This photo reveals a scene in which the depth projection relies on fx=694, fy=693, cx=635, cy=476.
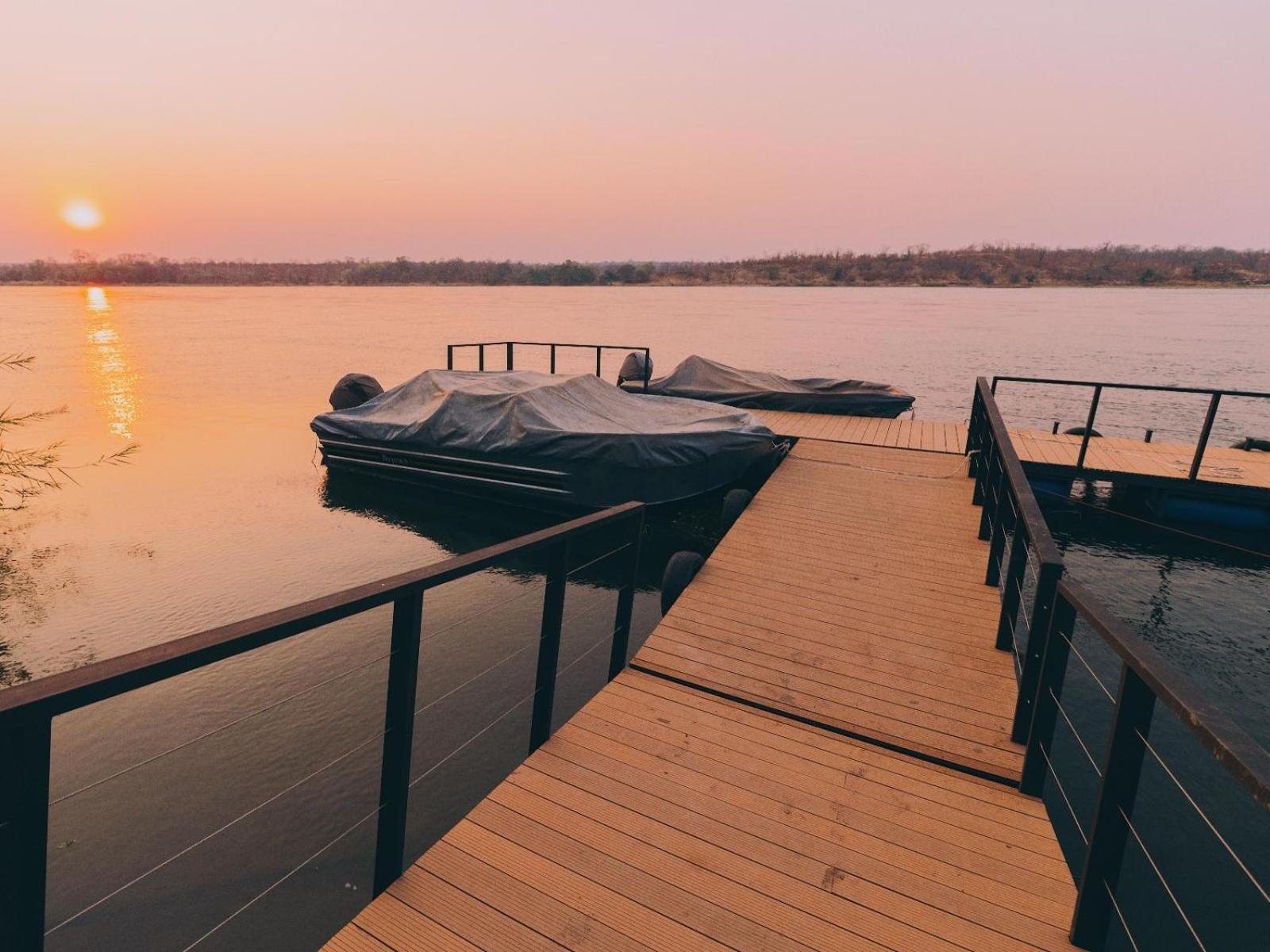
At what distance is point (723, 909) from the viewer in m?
2.96

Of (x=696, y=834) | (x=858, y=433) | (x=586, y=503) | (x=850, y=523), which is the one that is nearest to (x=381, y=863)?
(x=696, y=834)

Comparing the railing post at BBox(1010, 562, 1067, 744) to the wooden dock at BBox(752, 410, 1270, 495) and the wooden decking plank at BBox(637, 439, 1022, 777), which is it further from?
the wooden dock at BBox(752, 410, 1270, 495)

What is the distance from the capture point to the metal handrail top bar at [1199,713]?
180 cm

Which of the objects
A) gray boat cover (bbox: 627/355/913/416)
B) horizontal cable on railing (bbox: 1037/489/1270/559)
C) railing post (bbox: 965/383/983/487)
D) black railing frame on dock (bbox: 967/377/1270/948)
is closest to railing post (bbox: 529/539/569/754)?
black railing frame on dock (bbox: 967/377/1270/948)

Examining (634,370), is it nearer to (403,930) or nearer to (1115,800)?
(403,930)

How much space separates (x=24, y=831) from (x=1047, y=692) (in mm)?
4085

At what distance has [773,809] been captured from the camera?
3627mm

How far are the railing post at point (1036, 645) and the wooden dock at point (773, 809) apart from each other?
0.16 metres

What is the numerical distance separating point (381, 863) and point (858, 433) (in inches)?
491

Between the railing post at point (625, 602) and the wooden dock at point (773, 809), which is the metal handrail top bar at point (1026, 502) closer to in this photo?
the wooden dock at point (773, 809)

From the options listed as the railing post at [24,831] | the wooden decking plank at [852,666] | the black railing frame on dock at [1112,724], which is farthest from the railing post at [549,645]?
the black railing frame on dock at [1112,724]

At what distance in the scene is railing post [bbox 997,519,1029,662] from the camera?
4.83 metres

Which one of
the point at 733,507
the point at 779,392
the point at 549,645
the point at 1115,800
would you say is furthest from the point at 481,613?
the point at 779,392

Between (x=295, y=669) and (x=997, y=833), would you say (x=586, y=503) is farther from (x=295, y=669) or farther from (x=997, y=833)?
(x=997, y=833)
